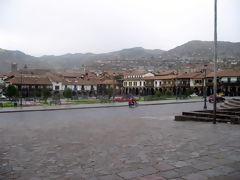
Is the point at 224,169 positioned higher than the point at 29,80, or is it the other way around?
the point at 29,80

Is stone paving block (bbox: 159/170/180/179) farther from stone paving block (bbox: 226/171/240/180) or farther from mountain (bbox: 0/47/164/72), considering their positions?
mountain (bbox: 0/47/164/72)

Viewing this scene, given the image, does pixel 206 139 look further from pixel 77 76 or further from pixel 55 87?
pixel 77 76

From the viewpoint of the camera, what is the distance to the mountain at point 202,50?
489 ft

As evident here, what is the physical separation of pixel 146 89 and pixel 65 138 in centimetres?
7706

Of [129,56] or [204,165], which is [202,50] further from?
[204,165]

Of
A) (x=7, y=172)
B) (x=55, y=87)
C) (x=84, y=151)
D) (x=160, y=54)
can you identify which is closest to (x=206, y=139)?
(x=84, y=151)

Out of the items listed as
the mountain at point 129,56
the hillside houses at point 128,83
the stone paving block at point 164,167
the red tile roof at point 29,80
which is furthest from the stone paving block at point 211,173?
the mountain at point 129,56

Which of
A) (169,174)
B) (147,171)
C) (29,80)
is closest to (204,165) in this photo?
(169,174)

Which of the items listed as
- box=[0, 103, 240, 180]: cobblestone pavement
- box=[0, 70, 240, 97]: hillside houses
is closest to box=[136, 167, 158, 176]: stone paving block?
box=[0, 103, 240, 180]: cobblestone pavement

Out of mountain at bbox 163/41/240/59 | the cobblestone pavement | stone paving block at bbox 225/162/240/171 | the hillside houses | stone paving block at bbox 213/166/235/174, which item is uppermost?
mountain at bbox 163/41/240/59

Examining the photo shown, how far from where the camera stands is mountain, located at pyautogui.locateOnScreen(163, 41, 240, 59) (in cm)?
14912

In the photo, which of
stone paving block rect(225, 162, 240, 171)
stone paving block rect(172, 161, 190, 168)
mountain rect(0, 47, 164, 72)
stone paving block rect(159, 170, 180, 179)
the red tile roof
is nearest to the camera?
stone paving block rect(159, 170, 180, 179)

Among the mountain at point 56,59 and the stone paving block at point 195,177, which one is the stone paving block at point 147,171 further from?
the mountain at point 56,59

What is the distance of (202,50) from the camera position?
172250mm
